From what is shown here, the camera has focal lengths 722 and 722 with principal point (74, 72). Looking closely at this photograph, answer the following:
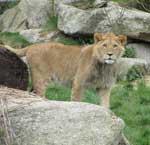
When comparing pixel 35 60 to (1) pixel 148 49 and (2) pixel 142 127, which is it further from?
(1) pixel 148 49

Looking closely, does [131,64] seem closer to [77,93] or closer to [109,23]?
[109,23]

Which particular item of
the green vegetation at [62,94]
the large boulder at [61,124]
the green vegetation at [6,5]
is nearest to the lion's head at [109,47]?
the green vegetation at [62,94]

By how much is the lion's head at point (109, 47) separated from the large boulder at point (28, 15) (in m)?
7.70

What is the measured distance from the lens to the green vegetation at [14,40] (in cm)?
1802

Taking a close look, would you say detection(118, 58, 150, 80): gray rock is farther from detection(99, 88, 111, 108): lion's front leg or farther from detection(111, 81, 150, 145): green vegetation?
detection(99, 88, 111, 108): lion's front leg

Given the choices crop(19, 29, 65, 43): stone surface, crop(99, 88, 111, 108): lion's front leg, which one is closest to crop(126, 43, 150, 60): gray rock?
crop(19, 29, 65, 43): stone surface

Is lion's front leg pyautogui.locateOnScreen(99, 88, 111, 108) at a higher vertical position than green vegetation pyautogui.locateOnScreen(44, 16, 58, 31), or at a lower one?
higher

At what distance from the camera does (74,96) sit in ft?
40.5

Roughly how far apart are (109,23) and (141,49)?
3.37ft

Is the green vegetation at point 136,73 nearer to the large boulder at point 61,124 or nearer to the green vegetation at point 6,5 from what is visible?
the green vegetation at point 6,5

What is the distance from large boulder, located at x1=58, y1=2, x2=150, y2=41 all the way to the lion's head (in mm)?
5229

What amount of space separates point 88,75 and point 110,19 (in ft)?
16.9

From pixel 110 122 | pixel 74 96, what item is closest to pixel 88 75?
pixel 74 96

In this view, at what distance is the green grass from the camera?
10.6m
